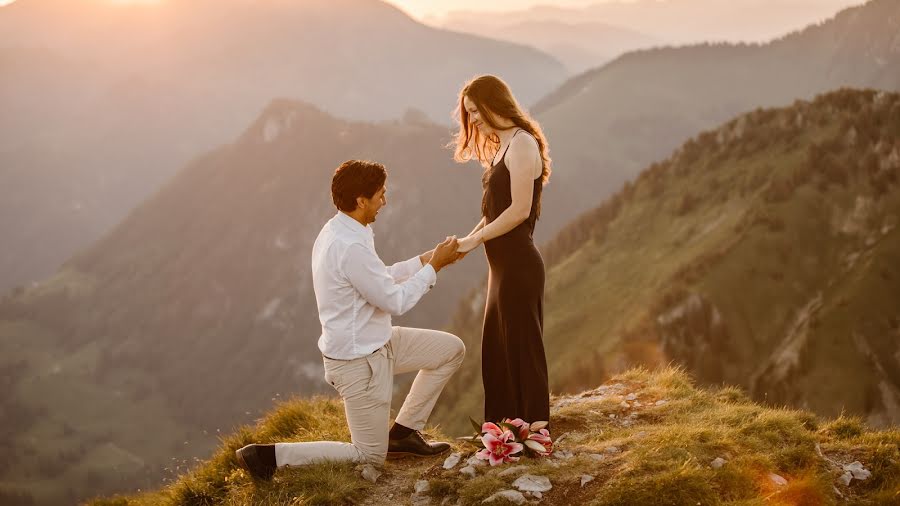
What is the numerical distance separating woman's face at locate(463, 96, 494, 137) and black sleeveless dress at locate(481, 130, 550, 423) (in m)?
0.39

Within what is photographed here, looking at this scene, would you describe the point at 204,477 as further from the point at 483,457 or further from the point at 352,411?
the point at 483,457

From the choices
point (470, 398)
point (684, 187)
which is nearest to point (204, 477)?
point (470, 398)

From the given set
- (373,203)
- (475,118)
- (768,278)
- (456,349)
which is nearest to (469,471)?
(456,349)

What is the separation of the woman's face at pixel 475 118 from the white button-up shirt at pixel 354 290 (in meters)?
1.87

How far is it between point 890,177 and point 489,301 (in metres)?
46.1

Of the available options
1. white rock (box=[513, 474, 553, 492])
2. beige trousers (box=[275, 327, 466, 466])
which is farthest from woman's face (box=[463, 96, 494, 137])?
white rock (box=[513, 474, 553, 492])

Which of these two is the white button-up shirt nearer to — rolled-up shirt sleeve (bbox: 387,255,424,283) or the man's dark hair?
the man's dark hair

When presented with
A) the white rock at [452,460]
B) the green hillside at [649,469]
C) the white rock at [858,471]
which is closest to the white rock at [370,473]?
the green hillside at [649,469]

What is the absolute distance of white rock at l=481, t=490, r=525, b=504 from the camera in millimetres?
6453

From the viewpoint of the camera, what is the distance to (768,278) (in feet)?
135

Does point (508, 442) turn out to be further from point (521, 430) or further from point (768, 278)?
point (768, 278)

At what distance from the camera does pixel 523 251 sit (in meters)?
7.96

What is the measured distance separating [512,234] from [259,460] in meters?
3.82

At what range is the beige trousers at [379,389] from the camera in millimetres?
7387
